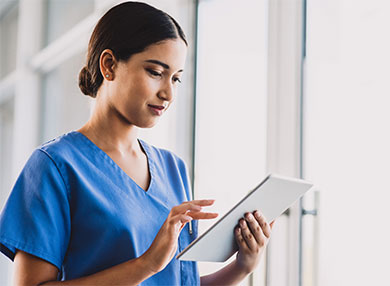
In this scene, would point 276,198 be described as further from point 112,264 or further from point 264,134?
point 264,134

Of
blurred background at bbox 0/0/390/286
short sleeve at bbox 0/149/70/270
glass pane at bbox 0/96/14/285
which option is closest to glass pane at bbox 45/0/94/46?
blurred background at bbox 0/0/390/286

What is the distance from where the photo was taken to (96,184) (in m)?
0.84

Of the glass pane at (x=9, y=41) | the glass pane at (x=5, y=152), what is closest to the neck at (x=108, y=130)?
the glass pane at (x=5, y=152)

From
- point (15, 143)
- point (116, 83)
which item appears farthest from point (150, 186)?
point (15, 143)

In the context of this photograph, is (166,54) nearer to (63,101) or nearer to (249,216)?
(249,216)

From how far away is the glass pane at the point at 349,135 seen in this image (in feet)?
3.48

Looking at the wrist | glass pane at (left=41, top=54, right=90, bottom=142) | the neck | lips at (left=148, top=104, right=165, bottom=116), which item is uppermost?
glass pane at (left=41, top=54, right=90, bottom=142)

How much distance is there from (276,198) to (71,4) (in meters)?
2.13

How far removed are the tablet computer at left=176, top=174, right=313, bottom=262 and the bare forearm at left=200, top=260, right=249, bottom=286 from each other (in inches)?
2.7

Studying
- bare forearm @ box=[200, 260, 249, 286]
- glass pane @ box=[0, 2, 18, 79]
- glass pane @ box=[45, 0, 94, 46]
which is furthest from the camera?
glass pane @ box=[0, 2, 18, 79]

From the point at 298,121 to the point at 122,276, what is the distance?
72cm

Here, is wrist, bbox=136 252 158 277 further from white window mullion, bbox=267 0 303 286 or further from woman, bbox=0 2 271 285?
white window mullion, bbox=267 0 303 286

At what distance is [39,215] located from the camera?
765mm

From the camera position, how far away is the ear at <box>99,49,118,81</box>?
839 mm
